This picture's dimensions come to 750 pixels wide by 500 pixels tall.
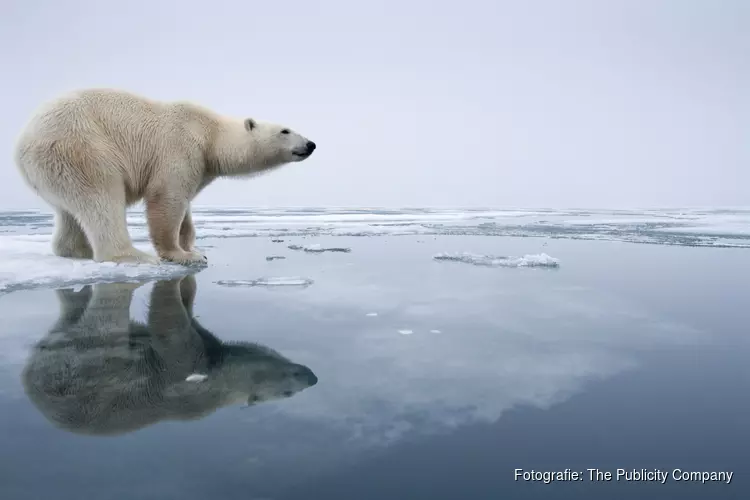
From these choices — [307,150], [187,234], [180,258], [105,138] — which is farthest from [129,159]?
[307,150]

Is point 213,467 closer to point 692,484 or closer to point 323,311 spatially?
point 692,484

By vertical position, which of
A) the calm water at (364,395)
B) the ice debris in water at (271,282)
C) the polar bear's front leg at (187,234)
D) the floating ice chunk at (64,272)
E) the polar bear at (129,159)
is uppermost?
the polar bear at (129,159)

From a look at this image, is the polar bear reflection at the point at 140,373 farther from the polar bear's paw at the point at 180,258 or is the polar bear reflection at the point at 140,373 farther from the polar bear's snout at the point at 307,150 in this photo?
the polar bear's snout at the point at 307,150

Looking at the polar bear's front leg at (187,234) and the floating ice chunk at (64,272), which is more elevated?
the polar bear's front leg at (187,234)

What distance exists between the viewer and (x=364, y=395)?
195 cm

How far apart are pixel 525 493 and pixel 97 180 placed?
191 inches

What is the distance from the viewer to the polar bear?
4840 mm

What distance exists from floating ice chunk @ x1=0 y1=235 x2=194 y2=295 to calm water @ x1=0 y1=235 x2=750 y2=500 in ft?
1.69

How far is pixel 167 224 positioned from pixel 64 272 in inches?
44.7

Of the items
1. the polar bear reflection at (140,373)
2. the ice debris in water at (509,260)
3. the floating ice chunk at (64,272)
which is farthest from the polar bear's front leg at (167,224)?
the ice debris in water at (509,260)

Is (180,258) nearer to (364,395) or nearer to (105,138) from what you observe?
(105,138)

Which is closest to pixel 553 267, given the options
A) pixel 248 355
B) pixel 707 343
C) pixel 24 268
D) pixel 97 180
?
pixel 707 343

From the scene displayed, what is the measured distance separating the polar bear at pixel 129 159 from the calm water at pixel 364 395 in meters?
1.27

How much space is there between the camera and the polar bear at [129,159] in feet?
15.9
